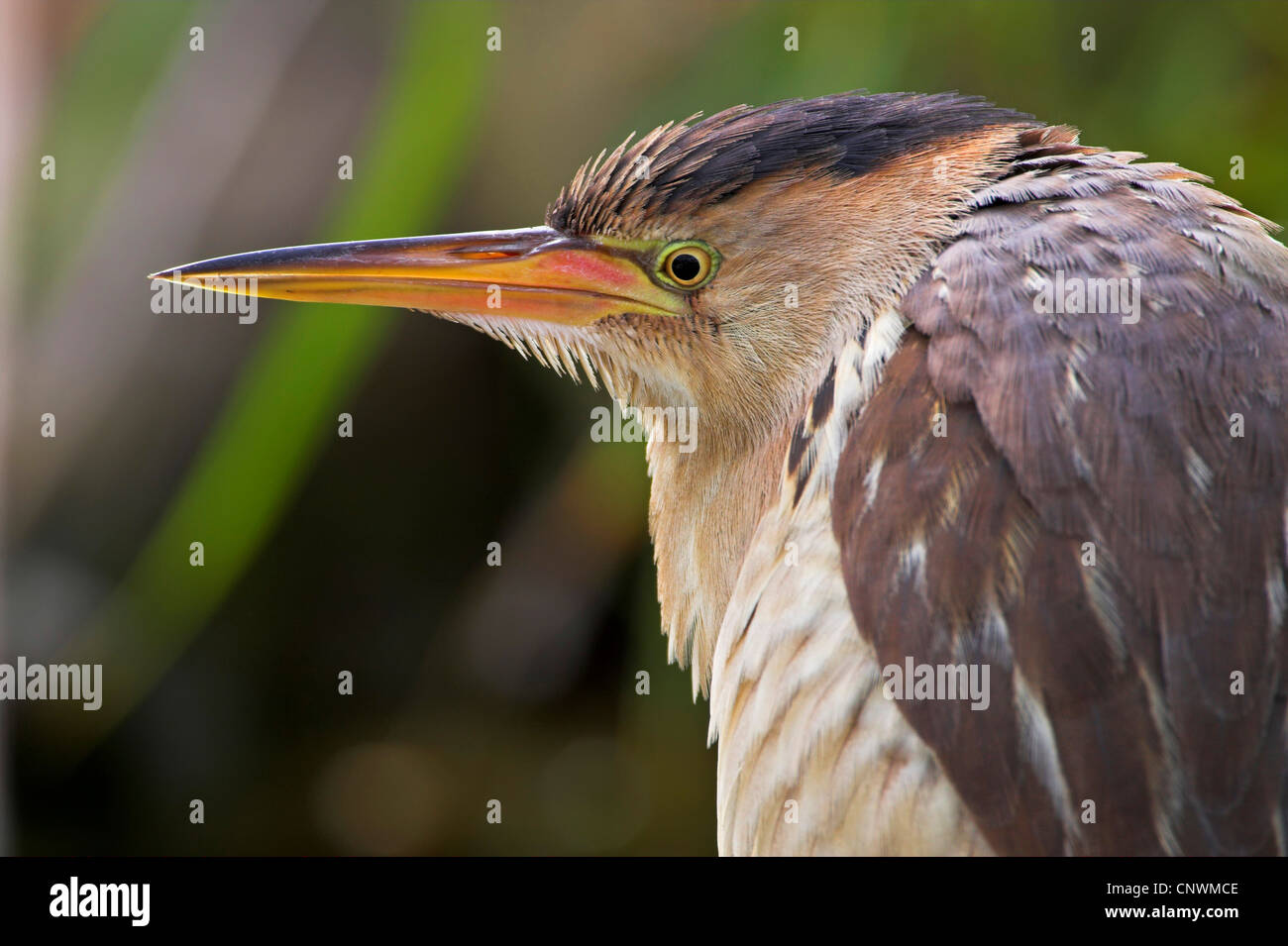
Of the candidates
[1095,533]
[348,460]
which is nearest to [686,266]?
[1095,533]

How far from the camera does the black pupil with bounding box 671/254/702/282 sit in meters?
1.63

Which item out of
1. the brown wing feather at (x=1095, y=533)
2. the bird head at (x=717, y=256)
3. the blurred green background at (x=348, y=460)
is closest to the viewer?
the brown wing feather at (x=1095, y=533)

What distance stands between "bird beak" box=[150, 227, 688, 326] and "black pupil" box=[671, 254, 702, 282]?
24mm

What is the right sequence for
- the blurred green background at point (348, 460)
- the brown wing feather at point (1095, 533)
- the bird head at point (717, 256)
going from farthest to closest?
the blurred green background at point (348, 460) → the bird head at point (717, 256) → the brown wing feather at point (1095, 533)

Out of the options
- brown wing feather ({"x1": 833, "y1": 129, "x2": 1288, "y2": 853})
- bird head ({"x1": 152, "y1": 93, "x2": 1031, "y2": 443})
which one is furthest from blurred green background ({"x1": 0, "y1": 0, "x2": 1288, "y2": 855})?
brown wing feather ({"x1": 833, "y1": 129, "x2": 1288, "y2": 853})

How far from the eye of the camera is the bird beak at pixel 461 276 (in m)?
1.66

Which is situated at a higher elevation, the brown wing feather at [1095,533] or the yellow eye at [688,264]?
the yellow eye at [688,264]

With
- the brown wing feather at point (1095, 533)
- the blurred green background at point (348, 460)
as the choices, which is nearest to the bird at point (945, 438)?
the brown wing feather at point (1095, 533)

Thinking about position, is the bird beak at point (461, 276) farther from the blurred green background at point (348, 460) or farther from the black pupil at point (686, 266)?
the blurred green background at point (348, 460)

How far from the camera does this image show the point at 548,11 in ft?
10.9

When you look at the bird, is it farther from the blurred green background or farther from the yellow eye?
the blurred green background

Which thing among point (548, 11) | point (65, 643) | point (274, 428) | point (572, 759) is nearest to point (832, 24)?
point (548, 11)

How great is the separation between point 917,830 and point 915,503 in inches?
12.6

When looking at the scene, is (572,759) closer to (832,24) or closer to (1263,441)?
(832,24)
